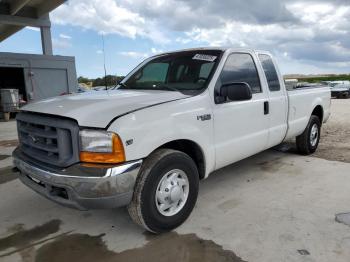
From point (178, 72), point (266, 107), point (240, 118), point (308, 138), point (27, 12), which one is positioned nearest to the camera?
point (240, 118)

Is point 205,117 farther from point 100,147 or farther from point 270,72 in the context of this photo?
point 270,72

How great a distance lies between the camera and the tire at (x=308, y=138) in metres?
6.00

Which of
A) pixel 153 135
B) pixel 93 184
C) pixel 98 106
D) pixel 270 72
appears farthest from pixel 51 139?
pixel 270 72

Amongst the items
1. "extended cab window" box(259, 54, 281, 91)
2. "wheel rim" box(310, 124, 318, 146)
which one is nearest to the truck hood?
"extended cab window" box(259, 54, 281, 91)

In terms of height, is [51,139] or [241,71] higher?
[241,71]

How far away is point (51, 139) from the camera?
9.87 feet

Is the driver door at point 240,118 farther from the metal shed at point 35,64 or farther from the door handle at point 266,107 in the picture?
the metal shed at point 35,64

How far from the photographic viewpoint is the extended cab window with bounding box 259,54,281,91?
4.76 m

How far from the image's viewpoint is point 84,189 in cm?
277

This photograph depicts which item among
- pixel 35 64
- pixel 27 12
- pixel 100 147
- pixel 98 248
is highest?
pixel 27 12

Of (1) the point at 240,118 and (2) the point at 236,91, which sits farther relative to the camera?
(1) the point at 240,118

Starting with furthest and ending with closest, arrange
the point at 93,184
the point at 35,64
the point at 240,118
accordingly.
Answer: the point at 35,64 → the point at 240,118 → the point at 93,184

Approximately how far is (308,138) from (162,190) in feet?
12.7

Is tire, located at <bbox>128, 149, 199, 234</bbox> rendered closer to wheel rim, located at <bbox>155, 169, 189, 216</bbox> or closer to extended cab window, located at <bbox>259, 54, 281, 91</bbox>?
wheel rim, located at <bbox>155, 169, 189, 216</bbox>
